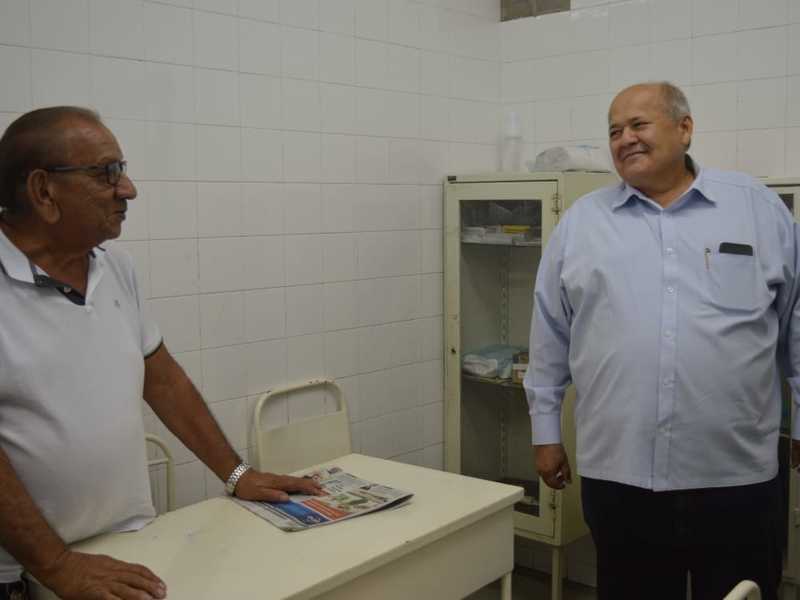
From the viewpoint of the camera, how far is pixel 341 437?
3.21 meters

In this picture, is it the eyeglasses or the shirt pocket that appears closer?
the eyeglasses

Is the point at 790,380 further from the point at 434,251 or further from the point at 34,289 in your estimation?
the point at 34,289

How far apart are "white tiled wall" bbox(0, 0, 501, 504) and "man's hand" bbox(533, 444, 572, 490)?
975 mm

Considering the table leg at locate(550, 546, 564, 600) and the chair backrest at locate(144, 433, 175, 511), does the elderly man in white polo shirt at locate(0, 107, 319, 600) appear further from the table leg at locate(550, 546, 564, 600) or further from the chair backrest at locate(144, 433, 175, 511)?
the table leg at locate(550, 546, 564, 600)

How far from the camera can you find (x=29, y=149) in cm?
186

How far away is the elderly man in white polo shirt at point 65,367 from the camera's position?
1723mm

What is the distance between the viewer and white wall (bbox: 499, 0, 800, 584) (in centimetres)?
324

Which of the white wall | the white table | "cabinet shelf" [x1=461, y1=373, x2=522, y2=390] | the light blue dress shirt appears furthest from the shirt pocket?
"cabinet shelf" [x1=461, y1=373, x2=522, y2=390]

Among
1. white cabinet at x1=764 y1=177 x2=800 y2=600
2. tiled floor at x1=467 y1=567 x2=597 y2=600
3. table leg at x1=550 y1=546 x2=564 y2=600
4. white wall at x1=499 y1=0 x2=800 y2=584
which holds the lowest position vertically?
tiled floor at x1=467 y1=567 x2=597 y2=600

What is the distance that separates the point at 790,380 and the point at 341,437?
151 centimetres

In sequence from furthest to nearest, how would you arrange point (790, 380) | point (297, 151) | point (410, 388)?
point (410, 388) < point (297, 151) < point (790, 380)

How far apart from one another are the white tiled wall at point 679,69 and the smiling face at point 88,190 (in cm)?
230

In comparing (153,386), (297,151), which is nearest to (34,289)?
(153,386)

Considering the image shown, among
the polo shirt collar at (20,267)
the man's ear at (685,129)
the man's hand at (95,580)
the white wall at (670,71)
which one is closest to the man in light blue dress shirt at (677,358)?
the man's ear at (685,129)
